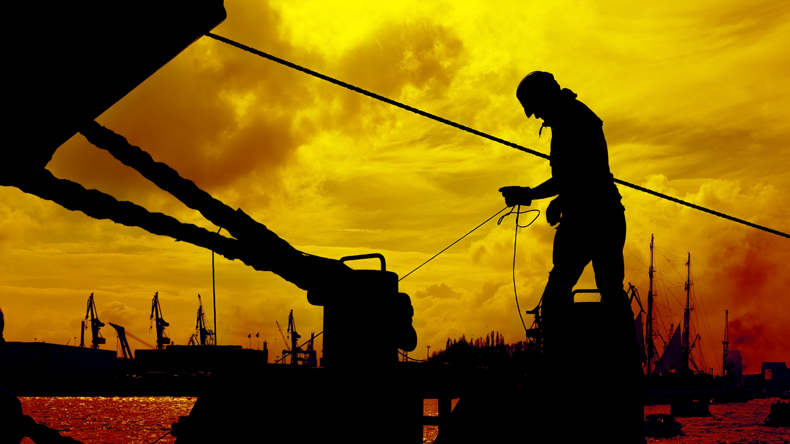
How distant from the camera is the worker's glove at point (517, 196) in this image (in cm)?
541

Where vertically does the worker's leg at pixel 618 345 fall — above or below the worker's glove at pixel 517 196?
below

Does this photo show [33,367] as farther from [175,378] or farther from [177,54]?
[177,54]

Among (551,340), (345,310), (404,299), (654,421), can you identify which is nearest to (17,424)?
(345,310)

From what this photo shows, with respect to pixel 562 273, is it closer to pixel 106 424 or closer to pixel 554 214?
pixel 554 214

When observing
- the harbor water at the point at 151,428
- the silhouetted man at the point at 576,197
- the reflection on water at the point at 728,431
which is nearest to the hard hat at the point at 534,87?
the silhouetted man at the point at 576,197

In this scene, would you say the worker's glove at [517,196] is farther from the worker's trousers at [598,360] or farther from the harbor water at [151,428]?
the harbor water at [151,428]

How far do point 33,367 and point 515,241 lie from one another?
175920 mm

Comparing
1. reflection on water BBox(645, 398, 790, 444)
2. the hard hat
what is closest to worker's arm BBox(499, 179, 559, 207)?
the hard hat

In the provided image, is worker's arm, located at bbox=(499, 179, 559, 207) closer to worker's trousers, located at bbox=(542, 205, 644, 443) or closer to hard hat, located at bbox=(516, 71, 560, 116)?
worker's trousers, located at bbox=(542, 205, 644, 443)

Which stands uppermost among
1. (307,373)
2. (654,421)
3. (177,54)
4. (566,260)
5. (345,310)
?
(177,54)

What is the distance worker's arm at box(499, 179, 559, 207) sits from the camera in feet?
17.6

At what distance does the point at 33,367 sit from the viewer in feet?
520

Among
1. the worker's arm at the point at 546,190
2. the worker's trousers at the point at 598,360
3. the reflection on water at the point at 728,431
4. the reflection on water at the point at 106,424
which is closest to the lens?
the worker's trousers at the point at 598,360

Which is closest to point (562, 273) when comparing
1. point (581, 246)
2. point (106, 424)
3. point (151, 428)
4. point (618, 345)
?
point (581, 246)
